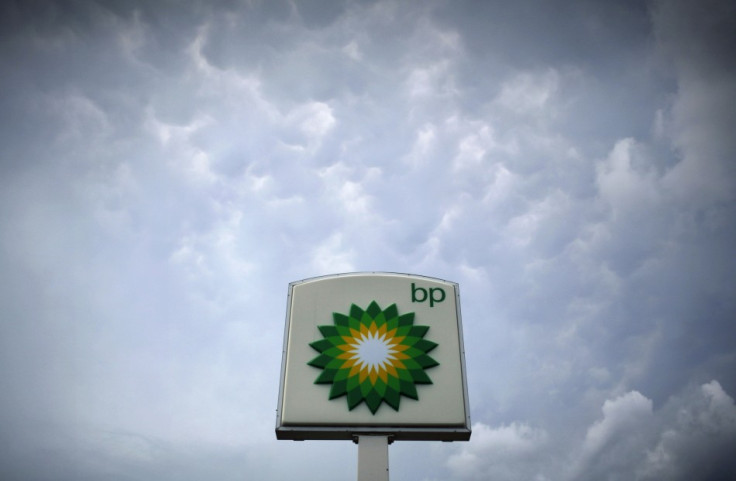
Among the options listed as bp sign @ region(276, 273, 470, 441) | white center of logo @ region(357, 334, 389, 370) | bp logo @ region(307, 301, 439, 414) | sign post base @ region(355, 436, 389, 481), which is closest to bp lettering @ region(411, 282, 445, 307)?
bp sign @ region(276, 273, 470, 441)

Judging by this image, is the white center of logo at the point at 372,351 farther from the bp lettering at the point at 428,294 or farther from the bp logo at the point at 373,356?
the bp lettering at the point at 428,294

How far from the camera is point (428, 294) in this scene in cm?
945

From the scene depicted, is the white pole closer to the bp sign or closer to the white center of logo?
the bp sign

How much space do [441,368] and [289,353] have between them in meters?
2.69

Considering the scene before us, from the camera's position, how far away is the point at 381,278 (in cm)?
967

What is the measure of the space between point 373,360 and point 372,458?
156cm

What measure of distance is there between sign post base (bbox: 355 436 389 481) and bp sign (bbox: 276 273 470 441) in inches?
5.8

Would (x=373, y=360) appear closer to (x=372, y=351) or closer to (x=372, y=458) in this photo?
(x=372, y=351)

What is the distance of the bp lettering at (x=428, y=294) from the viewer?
9.36 m

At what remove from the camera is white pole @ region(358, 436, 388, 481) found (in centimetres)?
765

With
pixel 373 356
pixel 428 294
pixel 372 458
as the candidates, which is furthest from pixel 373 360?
pixel 428 294

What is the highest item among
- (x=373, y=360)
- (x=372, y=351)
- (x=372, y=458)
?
(x=372, y=351)

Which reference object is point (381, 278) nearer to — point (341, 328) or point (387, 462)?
point (341, 328)

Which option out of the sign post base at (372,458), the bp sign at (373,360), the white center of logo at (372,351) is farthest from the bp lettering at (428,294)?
the sign post base at (372,458)
